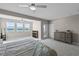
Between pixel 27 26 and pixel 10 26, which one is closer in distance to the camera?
pixel 10 26

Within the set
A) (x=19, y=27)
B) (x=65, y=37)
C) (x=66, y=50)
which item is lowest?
(x=66, y=50)

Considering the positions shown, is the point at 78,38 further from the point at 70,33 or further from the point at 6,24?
the point at 6,24

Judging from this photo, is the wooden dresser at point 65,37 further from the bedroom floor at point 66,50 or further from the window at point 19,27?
the window at point 19,27

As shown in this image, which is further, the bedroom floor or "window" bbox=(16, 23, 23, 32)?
"window" bbox=(16, 23, 23, 32)

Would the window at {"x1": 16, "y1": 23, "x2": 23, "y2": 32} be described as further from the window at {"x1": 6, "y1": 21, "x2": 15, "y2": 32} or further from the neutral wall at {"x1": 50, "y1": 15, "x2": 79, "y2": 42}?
the neutral wall at {"x1": 50, "y1": 15, "x2": 79, "y2": 42}

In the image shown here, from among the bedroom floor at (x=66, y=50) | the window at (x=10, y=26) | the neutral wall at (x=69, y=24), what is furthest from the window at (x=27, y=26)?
the bedroom floor at (x=66, y=50)

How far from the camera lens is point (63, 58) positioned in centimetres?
68

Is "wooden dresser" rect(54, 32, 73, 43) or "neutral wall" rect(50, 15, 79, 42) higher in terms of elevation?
"neutral wall" rect(50, 15, 79, 42)

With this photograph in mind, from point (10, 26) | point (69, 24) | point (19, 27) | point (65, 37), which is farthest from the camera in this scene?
point (19, 27)

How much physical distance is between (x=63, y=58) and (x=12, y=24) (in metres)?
7.92

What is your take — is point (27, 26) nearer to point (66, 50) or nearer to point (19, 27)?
point (19, 27)

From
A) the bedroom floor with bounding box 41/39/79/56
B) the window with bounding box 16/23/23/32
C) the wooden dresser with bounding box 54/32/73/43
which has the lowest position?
the bedroom floor with bounding box 41/39/79/56

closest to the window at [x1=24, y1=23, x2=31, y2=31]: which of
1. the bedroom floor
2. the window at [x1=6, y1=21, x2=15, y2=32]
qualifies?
the window at [x1=6, y1=21, x2=15, y2=32]

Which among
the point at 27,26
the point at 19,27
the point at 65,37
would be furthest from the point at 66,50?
the point at 27,26
